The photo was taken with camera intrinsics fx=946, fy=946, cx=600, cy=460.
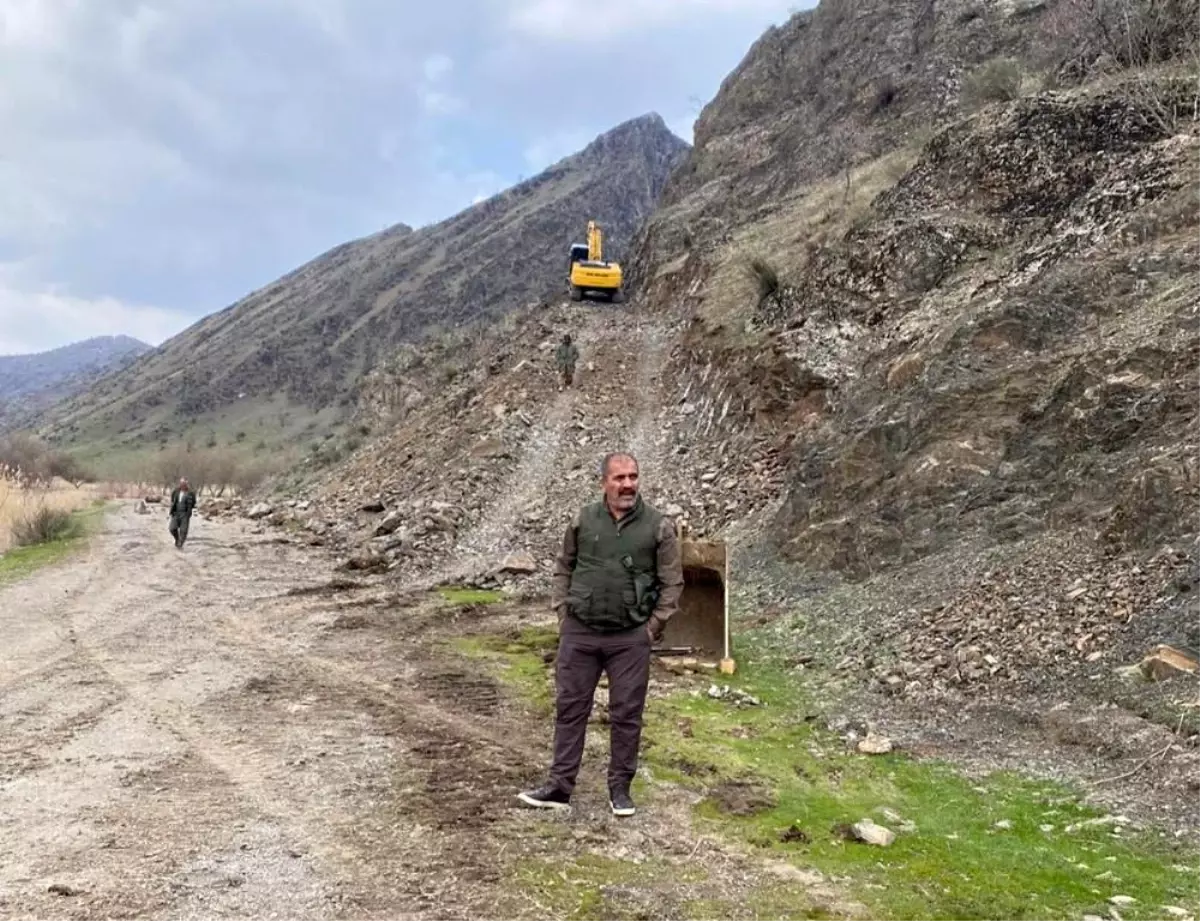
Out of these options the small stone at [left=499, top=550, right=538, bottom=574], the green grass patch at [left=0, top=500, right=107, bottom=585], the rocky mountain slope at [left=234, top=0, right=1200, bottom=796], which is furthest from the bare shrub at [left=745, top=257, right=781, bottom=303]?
the green grass patch at [left=0, top=500, right=107, bottom=585]

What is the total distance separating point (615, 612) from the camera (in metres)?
5.30

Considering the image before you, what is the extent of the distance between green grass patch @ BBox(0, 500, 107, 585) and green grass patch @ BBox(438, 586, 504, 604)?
7458 mm

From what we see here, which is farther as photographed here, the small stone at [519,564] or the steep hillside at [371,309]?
the steep hillside at [371,309]

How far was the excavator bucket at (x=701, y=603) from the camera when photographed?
33.1 feet

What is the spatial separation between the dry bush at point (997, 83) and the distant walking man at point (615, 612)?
18.6m

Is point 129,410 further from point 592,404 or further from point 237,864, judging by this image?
point 237,864

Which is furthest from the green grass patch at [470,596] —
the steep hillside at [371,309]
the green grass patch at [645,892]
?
the steep hillside at [371,309]

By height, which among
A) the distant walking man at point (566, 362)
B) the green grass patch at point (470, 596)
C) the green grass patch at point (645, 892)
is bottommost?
the green grass patch at point (645, 892)

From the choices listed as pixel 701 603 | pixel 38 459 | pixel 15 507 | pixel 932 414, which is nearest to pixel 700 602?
pixel 701 603

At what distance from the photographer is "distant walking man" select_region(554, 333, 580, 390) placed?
971 inches

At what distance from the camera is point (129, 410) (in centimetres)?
10581

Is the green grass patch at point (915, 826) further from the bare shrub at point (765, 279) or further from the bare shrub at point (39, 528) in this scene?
the bare shrub at point (39, 528)

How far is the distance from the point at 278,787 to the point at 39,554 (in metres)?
16.8

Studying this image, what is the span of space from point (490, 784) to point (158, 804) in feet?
6.10
